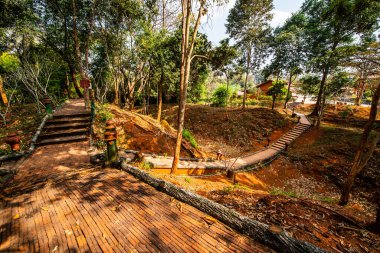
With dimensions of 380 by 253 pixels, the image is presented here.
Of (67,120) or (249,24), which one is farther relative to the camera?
(249,24)

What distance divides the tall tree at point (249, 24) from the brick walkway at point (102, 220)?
20.0 meters

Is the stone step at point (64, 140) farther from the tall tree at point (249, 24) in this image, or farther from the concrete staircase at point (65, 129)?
the tall tree at point (249, 24)

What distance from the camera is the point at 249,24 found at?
59.3 feet

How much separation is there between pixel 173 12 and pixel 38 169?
1642 cm

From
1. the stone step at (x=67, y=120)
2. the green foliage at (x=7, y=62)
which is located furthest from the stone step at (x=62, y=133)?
the green foliage at (x=7, y=62)

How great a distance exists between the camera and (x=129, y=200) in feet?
11.6

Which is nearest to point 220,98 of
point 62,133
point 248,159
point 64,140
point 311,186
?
point 248,159

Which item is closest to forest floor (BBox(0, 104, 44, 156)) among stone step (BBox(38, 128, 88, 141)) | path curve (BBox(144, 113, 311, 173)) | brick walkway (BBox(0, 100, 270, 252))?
stone step (BBox(38, 128, 88, 141))

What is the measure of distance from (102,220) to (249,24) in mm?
21529

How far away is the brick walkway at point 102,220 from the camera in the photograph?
2.44 metres

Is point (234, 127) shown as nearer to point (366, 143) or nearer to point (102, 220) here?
point (366, 143)

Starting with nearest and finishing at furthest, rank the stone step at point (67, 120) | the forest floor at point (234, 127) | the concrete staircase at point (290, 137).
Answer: the stone step at point (67, 120) < the concrete staircase at point (290, 137) < the forest floor at point (234, 127)

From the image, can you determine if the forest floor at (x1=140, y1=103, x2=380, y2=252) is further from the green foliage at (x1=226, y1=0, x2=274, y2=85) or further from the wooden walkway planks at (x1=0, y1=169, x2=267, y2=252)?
the green foliage at (x1=226, y1=0, x2=274, y2=85)

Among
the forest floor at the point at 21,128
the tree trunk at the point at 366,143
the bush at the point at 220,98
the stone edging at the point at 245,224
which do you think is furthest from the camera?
the bush at the point at 220,98
